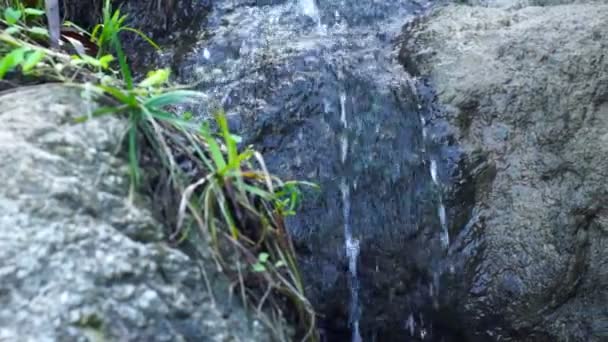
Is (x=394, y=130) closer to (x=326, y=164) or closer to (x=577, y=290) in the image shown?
(x=326, y=164)

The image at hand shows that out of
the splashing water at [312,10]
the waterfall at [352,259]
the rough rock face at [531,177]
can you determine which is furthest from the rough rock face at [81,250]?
the splashing water at [312,10]

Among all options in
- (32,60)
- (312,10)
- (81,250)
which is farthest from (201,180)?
(312,10)

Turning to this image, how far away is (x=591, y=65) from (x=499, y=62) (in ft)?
1.00

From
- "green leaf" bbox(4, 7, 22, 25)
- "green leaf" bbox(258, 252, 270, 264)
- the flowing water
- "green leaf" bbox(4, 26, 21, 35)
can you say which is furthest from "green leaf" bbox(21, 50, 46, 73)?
the flowing water

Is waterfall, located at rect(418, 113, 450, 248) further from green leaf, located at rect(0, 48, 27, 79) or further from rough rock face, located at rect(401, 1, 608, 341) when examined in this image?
green leaf, located at rect(0, 48, 27, 79)

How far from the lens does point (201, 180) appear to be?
1.72 metres

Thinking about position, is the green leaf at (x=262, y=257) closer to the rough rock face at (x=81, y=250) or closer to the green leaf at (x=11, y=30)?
the rough rock face at (x=81, y=250)

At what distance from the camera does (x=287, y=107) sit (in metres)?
3.05

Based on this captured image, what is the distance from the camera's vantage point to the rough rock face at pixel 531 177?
2723mm

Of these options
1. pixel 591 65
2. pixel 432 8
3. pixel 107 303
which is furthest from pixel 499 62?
pixel 107 303

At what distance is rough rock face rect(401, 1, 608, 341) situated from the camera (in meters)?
2.72

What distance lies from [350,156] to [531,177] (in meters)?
0.60

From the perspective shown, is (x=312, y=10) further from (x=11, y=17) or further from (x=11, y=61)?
(x=11, y=61)

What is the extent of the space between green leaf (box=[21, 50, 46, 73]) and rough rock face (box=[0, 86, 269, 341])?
0.06m
